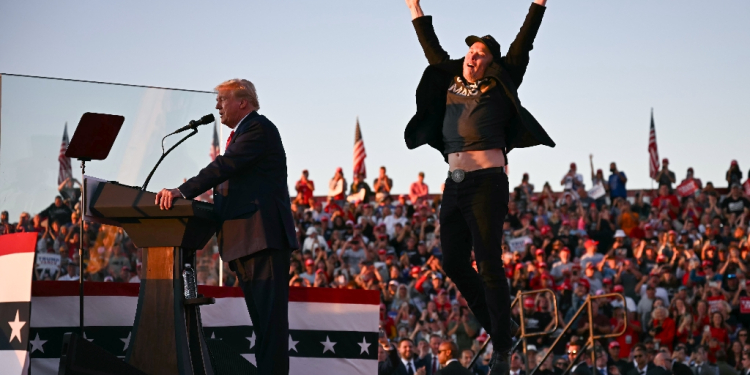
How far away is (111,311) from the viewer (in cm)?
674

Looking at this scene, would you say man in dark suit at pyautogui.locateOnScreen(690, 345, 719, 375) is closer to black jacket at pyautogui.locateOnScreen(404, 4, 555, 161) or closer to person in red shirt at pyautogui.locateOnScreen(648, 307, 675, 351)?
person in red shirt at pyautogui.locateOnScreen(648, 307, 675, 351)

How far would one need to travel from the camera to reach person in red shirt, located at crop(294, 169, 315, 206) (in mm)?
20562

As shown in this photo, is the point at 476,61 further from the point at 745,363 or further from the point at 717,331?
the point at 717,331

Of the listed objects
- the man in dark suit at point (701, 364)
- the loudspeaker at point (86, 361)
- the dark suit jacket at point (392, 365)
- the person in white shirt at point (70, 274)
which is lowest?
the man in dark suit at point (701, 364)

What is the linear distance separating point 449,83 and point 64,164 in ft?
9.65

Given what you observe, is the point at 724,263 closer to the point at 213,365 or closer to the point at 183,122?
the point at 183,122

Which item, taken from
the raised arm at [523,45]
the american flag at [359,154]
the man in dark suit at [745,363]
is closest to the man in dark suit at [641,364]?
the man in dark suit at [745,363]

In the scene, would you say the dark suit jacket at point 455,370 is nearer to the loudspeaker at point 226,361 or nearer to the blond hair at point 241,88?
the loudspeaker at point 226,361

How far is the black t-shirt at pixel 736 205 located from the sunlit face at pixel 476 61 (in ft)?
48.9

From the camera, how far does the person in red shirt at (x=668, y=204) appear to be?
A: 19.4m

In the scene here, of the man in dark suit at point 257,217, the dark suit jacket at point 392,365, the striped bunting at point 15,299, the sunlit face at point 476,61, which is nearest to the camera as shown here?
the man in dark suit at point 257,217

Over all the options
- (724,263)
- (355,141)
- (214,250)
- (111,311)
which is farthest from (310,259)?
(355,141)

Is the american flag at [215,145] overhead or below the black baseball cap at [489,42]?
below

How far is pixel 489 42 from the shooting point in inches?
229
